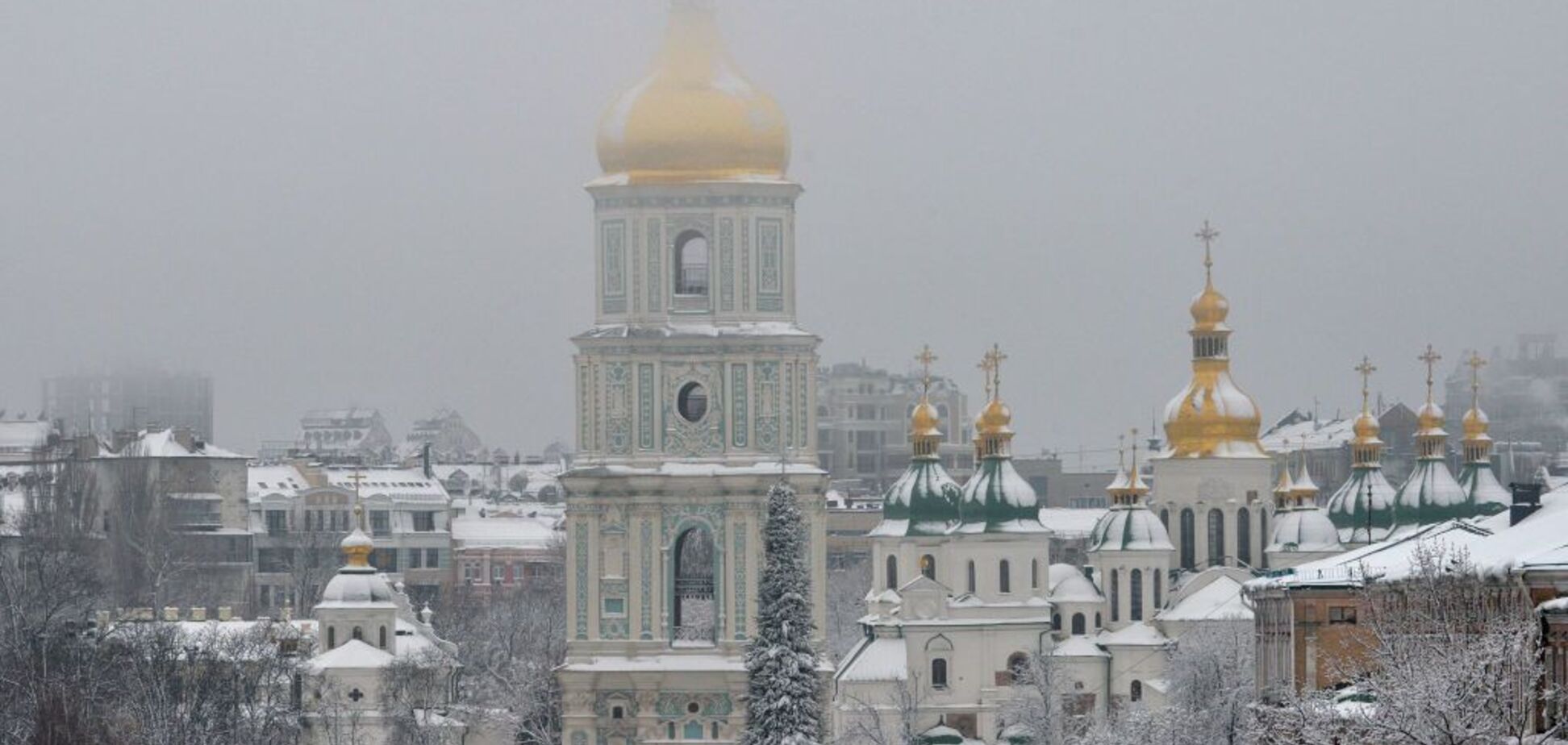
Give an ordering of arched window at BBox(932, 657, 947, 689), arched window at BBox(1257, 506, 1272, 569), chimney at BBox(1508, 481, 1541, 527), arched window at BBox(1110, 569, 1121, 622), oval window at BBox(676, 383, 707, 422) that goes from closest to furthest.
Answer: chimney at BBox(1508, 481, 1541, 527)
oval window at BBox(676, 383, 707, 422)
arched window at BBox(932, 657, 947, 689)
arched window at BBox(1110, 569, 1121, 622)
arched window at BBox(1257, 506, 1272, 569)

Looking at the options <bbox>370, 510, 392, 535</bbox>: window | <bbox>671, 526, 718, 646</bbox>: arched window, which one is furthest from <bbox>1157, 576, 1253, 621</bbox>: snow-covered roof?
<bbox>370, 510, 392, 535</bbox>: window

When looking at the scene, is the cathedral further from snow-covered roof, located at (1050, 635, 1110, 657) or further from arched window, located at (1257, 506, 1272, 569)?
arched window, located at (1257, 506, 1272, 569)

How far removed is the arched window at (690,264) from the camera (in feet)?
270

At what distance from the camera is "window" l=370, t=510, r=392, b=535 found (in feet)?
506

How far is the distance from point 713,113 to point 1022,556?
76.7 ft

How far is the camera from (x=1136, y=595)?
105312mm

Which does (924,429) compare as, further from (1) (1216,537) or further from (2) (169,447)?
(2) (169,447)

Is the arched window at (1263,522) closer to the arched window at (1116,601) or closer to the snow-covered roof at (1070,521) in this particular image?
the arched window at (1116,601)

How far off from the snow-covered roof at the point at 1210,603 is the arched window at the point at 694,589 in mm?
20003

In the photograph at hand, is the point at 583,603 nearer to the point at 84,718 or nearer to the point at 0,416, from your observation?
the point at 84,718

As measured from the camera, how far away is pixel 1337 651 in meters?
58.5

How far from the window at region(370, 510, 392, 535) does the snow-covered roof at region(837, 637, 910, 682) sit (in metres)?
53.6

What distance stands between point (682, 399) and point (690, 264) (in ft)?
7.31

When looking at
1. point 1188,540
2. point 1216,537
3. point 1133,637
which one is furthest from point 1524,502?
point 1188,540
